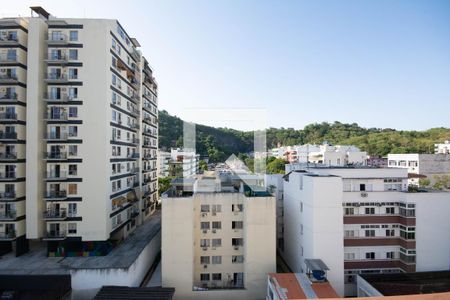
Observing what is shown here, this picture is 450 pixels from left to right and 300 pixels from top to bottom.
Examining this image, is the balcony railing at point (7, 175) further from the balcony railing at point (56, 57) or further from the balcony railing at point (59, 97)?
the balcony railing at point (56, 57)

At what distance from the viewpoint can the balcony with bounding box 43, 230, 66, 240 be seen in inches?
810

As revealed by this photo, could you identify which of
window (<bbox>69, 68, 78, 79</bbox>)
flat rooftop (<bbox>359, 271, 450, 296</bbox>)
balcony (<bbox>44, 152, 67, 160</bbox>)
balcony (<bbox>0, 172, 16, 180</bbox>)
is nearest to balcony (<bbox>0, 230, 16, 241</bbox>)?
balcony (<bbox>0, 172, 16, 180</bbox>)

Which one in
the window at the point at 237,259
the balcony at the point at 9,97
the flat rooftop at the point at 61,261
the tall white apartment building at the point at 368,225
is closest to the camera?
the tall white apartment building at the point at 368,225

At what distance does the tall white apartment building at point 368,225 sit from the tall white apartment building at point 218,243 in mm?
3341

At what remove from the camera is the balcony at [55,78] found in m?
21.4

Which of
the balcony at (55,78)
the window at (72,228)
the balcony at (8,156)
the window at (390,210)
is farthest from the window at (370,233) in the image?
the balcony at (8,156)

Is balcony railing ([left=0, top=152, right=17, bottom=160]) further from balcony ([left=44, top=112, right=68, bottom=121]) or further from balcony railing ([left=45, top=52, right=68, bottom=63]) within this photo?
balcony railing ([left=45, top=52, right=68, bottom=63])

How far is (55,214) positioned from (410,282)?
1059 inches

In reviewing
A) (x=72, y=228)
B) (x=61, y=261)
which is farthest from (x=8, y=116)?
(x=61, y=261)

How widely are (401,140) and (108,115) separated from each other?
273ft

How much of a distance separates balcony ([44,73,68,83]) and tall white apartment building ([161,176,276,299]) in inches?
521

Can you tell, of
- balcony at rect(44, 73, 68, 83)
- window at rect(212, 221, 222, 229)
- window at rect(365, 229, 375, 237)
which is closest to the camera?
window at rect(365, 229, 375, 237)

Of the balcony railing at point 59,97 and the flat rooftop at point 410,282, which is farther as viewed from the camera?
the balcony railing at point 59,97

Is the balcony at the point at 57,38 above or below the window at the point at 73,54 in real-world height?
above
